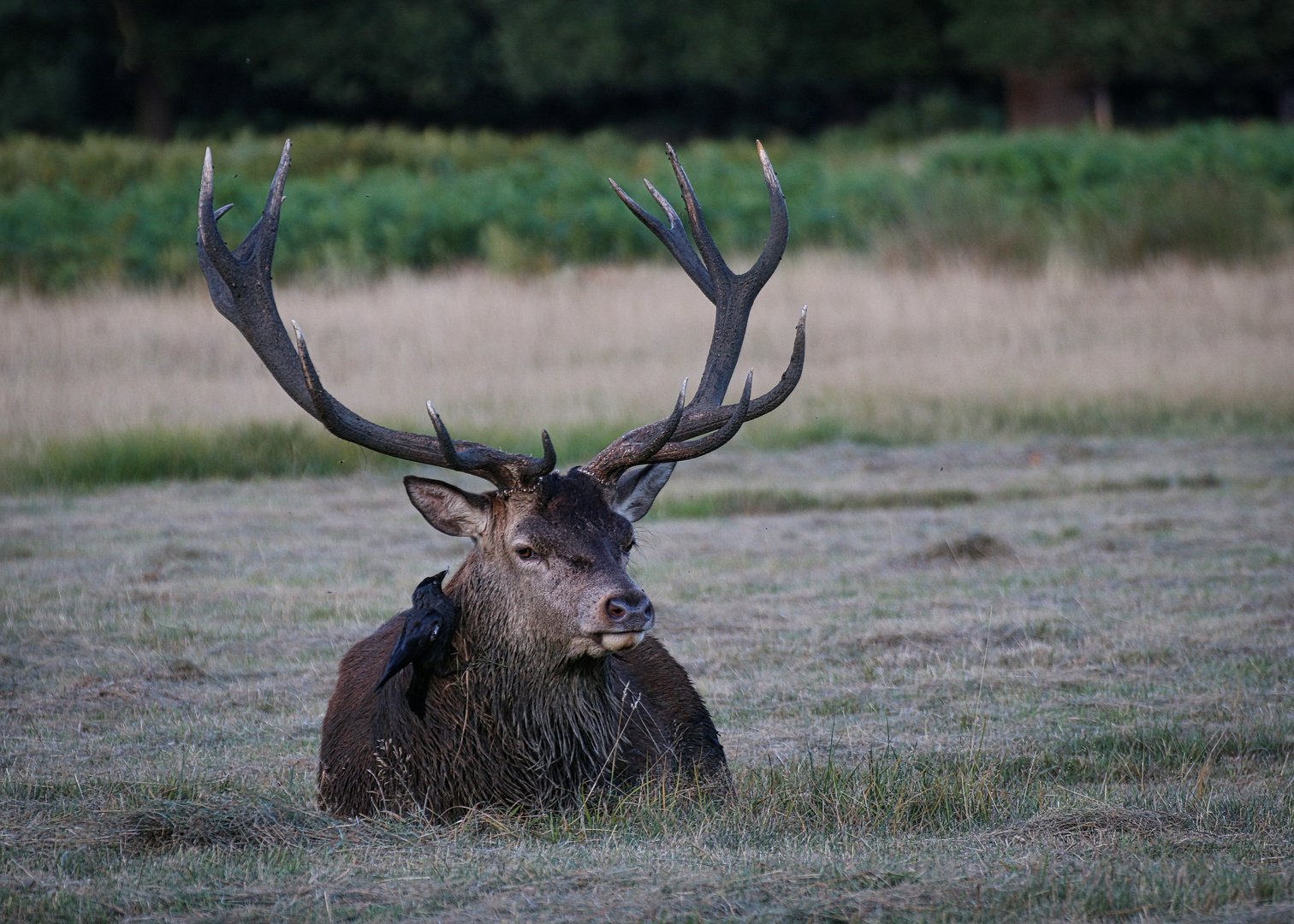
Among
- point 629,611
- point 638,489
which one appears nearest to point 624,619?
point 629,611

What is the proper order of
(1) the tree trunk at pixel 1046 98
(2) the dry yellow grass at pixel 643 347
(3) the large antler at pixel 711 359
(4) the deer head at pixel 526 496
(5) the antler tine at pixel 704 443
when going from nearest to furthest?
(4) the deer head at pixel 526 496
(5) the antler tine at pixel 704 443
(3) the large antler at pixel 711 359
(2) the dry yellow grass at pixel 643 347
(1) the tree trunk at pixel 1046 98

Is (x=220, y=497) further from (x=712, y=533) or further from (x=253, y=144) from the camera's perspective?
(x=253, y=144)

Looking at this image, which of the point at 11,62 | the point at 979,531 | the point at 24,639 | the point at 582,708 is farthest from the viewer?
the point at 11,62

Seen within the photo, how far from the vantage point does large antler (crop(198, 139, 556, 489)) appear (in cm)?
536

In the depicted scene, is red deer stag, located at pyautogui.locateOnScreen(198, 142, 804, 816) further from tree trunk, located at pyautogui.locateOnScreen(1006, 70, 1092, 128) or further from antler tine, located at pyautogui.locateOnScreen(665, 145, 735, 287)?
tree trunk, located at pyautogui.locateOnScreen(1006, 70, 1092, 128)

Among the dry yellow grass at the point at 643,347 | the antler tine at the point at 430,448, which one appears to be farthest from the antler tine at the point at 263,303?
the dry yellow grass at the point at 643,347

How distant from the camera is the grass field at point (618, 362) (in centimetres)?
1353

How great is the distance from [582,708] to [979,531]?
5.82 meters

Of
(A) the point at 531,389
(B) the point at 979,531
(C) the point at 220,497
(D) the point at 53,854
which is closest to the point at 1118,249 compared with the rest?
(A) the point at 531,389

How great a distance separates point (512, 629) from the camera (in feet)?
17.7

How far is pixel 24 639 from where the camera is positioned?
7867 mm

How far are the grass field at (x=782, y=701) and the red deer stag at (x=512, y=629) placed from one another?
23 centimetres

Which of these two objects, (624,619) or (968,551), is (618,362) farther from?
(624,619)

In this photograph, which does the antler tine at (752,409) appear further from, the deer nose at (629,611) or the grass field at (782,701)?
the grass field at (782,701)
